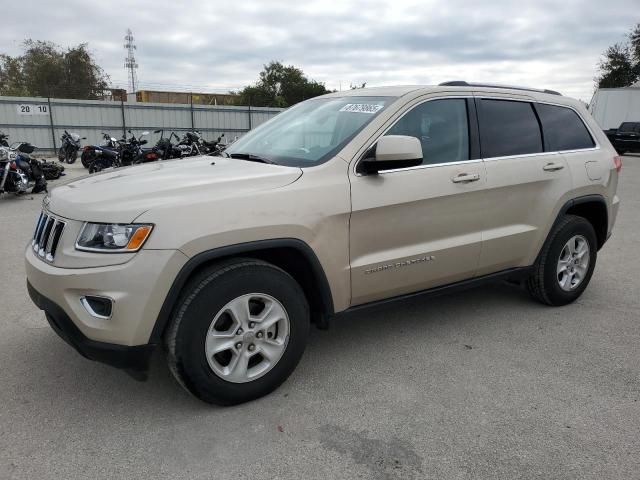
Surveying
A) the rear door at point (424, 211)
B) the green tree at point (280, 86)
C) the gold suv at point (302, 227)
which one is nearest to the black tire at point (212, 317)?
the gold suv at point (302, 227)

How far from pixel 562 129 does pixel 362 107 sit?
1.91m

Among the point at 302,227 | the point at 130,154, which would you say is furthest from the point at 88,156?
the point at 302,227

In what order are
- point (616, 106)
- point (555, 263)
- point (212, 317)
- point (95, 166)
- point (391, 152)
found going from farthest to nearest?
1. point (616, 106)
2. point (95, 166)
3. point (555, 263)
4. point (391, 152)
5. point (212, 317)

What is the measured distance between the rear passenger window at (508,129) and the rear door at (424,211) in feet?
0.43

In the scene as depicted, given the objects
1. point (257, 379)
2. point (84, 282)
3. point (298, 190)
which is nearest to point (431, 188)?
point (298, 190)

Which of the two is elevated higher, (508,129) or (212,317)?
(508,129)

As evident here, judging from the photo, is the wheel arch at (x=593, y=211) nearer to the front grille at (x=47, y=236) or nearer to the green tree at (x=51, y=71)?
the front grille at (x=47, y=236)

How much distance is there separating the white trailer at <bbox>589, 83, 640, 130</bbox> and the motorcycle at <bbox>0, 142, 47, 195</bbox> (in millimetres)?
26373

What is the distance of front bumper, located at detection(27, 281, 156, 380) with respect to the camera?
254 centimetres

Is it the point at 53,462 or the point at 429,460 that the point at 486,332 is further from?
the point at 53,462

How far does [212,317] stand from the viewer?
2.66 m

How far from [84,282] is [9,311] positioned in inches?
91.3

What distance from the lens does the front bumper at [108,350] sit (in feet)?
8.32

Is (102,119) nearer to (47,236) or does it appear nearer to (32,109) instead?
(32,109)
